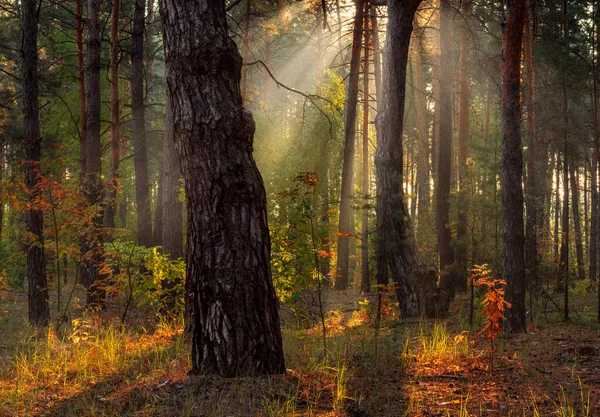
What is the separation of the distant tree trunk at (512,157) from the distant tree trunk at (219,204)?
4.93 metres

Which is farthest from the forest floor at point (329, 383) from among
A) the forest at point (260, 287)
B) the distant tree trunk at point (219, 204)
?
the distant tree trunk at point (219, 204)

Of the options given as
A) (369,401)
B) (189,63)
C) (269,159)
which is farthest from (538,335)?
(269,159)

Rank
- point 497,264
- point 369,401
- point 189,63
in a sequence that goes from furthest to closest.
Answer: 1. point 497,264
2. point 189,63
3. point 369,401

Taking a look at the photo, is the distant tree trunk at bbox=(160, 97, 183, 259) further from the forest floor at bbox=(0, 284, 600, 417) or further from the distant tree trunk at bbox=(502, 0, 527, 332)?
the distant tree trunk at bbox=(502, 0, 527, 332)

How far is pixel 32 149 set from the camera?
10.6 metres

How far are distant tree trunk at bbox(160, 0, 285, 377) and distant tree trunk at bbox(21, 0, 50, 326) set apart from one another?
6.76m

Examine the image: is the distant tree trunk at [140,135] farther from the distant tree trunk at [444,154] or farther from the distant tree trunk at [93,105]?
the distant tree trunk at [444,154]

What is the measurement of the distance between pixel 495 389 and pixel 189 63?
3936 mm

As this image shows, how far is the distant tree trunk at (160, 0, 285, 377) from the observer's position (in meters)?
4.70

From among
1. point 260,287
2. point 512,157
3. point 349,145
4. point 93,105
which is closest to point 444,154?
point 349,145

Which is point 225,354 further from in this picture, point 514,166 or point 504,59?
point 504,59

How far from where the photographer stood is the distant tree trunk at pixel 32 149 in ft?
34.6

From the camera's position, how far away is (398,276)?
998 centimetres

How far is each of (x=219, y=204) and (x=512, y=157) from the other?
17.8ft
